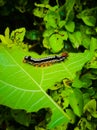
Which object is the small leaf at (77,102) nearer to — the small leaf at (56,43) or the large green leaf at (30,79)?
the large green leaf at (30,79)

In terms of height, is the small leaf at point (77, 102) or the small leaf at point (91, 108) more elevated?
the small leaf at point (77, 102)

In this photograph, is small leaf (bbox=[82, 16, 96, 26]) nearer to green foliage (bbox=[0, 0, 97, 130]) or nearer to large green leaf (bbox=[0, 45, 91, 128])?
green foliage (bbox=[0, 0, 97, 130])

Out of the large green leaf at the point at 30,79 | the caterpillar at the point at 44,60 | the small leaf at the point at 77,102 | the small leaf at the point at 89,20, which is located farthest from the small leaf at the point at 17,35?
the small leaf at the point at 77,102

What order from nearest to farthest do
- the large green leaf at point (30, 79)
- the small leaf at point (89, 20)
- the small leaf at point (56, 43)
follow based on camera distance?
the large green leaf at point (30, 79) → the small leaf at point (56, 43) → the small leaf at point (89, 20)

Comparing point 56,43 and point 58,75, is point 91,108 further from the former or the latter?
point 56,43

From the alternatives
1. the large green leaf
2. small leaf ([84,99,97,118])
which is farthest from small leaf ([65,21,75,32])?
small leaf ([84,99,97,118])

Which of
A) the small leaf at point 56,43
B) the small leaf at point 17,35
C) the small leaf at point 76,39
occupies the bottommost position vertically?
the small leaf at point 76,39

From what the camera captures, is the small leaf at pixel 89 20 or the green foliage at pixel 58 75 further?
the small leaf at pixel 89 20

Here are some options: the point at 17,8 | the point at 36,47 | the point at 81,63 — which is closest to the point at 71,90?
the point at 81,63

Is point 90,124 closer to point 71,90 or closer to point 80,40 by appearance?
point 71,90

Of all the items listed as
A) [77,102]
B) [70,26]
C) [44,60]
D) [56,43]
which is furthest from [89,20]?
[77,102]
